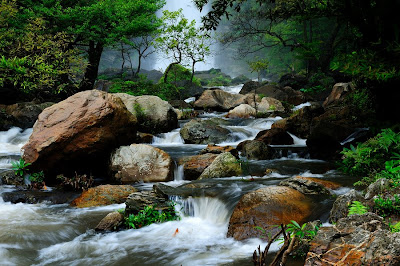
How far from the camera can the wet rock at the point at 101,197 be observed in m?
6.76

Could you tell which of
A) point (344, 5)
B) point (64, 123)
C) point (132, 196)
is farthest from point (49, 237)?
point (344, 5)

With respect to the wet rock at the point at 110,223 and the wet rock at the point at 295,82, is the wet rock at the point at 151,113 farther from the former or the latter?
the wet rock at the point at 295,82

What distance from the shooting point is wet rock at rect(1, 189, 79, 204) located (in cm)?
717

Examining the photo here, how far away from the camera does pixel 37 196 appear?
7.32 meters

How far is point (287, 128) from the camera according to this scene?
13641 millimetres

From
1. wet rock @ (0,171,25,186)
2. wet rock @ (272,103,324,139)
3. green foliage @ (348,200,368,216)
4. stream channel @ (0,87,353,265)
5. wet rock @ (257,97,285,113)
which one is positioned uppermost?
wet rock @ (257,97,285,113)

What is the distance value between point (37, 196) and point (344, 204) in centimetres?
661

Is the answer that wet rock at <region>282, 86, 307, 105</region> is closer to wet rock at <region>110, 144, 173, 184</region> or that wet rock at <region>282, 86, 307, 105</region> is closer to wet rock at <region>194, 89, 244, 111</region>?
wet rock at <region>194, 89, 244, 111</region>

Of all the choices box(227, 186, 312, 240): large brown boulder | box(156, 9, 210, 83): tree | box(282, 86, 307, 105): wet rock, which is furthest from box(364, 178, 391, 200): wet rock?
box(156, 9, 210, 83): tree

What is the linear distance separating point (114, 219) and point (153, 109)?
951 centimetres

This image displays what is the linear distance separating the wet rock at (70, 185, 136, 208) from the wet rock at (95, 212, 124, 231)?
46.0 inches

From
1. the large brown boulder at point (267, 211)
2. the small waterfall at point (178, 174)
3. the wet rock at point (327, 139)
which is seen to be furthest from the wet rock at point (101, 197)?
the wet rock at point (327, 139)

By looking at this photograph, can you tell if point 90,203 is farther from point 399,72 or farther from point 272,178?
point 399,72

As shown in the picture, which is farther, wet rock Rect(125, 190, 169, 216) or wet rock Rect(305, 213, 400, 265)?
wet rock Rect(125, 190, 169, 216)
